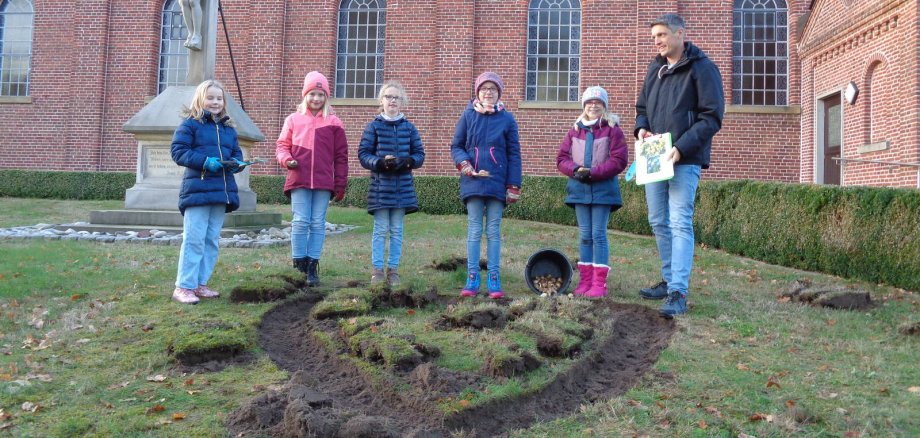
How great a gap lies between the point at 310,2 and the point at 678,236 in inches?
586

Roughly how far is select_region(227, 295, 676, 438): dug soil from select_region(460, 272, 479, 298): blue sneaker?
150 centimetres

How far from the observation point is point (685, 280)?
4.68 m

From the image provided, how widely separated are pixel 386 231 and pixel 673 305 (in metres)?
2.51

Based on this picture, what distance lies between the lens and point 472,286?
546 centimetres

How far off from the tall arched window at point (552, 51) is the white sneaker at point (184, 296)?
13.1 metres

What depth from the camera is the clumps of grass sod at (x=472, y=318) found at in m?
4.16

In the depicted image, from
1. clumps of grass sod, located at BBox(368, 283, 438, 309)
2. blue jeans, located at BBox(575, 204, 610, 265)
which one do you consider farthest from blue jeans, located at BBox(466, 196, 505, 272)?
blue jeans, located at BBox(575, 204, 610, 265)

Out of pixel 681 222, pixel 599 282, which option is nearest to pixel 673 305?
pixel 681 222

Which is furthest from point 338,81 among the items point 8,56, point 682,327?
point 682,327

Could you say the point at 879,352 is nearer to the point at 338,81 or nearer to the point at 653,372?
the point at 653,372

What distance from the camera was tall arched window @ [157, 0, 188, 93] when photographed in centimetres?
1838

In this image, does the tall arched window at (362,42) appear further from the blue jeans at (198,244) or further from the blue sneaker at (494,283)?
the blue sneaker at (494,283)

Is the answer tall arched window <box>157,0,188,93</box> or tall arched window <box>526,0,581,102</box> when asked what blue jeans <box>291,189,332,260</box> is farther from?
tall arched window <box>157,0,188,93</box>

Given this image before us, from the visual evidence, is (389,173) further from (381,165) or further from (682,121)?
(682,121)
